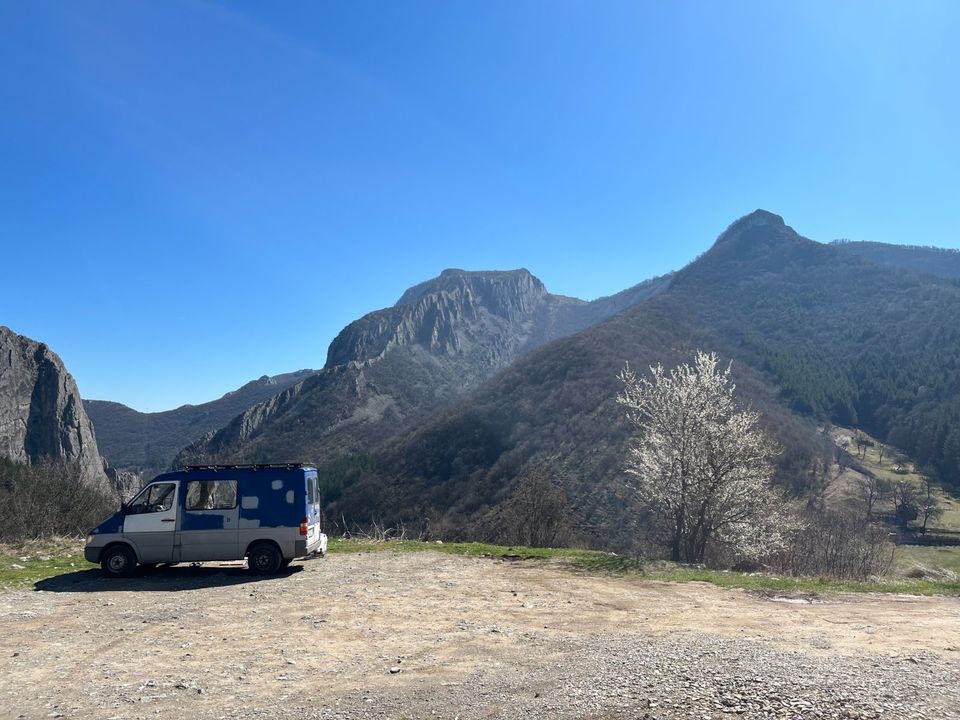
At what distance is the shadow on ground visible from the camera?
1359 cm

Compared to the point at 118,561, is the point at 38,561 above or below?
below

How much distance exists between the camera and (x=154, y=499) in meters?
14.9

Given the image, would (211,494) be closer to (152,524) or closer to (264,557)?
(152,524)

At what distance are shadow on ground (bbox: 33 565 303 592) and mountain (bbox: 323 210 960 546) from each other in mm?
25982

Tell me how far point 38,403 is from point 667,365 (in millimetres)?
130577

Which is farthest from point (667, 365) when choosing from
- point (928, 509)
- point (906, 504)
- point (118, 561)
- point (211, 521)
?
point (118, 561)

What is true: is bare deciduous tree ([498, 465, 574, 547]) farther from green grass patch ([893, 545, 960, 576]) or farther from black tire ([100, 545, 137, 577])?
green grass patch ([893, 545, 960, 576])

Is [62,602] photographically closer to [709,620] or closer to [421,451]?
[709,620]

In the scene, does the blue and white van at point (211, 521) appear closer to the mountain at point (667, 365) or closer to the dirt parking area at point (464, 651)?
the dirt parking area at point (464, 651)

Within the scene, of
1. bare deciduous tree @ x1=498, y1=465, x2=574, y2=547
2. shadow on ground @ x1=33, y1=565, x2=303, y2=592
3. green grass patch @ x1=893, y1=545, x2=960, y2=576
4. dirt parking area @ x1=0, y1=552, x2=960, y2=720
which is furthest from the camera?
green grass patch @ x1=893, y1=545, x2=960, y2=576

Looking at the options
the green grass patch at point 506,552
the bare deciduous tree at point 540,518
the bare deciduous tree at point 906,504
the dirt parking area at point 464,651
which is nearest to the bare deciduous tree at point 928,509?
the bare deciduous tree at point 906,504

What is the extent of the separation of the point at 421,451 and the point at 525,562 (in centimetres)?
9199

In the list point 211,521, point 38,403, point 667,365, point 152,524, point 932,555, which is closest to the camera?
point 152,524

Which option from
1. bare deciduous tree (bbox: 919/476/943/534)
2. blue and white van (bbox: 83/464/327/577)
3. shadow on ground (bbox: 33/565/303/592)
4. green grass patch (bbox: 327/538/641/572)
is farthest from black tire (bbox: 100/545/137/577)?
bare deciduous tree (bbox: 919/476/943/534)
